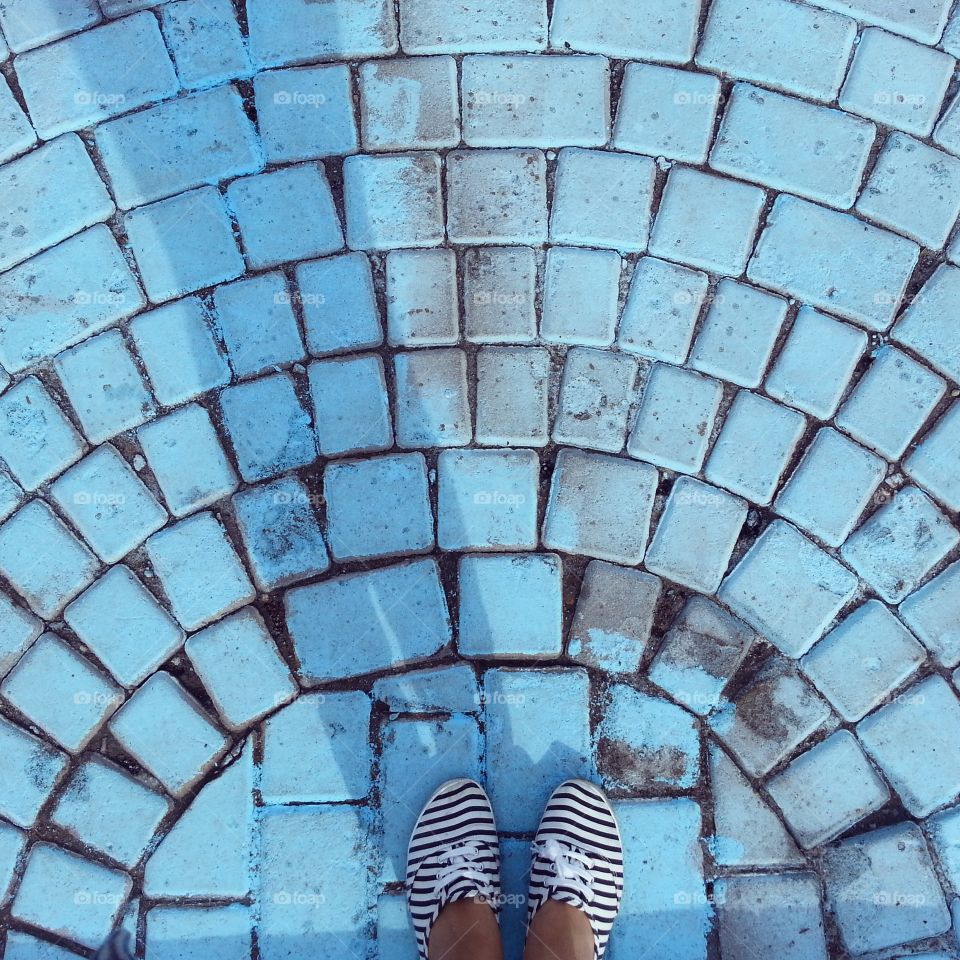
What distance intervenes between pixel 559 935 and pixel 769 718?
0.89m

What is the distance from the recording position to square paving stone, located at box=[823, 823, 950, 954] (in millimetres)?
2221

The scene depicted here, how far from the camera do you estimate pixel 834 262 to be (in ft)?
7.64

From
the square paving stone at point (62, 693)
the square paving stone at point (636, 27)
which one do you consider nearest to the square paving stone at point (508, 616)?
the square paving stone at point (62, 693)

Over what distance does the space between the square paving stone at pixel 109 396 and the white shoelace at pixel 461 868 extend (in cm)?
162

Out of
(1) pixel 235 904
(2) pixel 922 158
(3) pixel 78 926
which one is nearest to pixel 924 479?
(2) pixel 922 158

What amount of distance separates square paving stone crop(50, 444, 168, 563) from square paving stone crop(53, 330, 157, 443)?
9 centimetres

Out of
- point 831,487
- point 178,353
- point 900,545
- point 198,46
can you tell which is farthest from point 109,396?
point 900,545

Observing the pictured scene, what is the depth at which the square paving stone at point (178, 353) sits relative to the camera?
7.71 feet

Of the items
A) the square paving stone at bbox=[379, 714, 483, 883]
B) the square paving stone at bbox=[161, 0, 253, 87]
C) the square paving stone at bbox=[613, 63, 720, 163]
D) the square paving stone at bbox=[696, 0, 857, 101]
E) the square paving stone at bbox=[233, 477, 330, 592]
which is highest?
the square paving stone at bbox=[161, 0, 253, 87]

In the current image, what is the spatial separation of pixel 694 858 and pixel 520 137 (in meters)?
2.28

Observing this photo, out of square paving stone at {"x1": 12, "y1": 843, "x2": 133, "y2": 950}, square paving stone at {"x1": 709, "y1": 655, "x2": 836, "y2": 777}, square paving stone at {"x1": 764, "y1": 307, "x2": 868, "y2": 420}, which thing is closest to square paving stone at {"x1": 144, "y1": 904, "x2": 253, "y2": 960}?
square paving stone at {"x1": 12, "y1": 843, "x2": 133, "y2": 950}

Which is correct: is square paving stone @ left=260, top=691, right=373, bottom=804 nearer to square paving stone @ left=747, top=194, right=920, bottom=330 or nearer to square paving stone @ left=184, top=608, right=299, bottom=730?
square paving stone @ left=184, top=608, right=299, bottom=730

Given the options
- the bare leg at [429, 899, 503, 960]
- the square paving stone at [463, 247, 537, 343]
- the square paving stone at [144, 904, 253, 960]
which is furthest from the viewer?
the square paving stone at [463, 247, 537, 343]

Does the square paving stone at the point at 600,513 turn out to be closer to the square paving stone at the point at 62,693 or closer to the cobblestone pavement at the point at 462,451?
the cobblestone pavement at the point at 462,451
